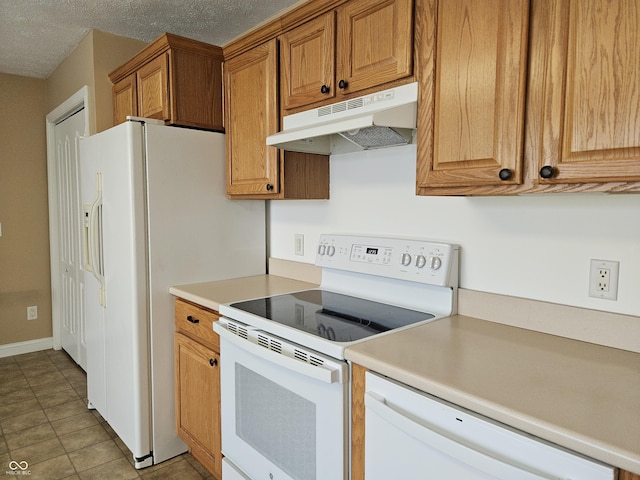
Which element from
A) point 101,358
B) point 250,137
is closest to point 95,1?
point 250,137

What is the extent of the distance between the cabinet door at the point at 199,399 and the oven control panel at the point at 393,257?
0.70 m

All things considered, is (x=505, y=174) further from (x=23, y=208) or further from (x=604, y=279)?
(x=23, y=208)

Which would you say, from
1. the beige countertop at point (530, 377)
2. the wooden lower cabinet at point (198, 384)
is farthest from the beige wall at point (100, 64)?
the beige countertop at point (530, 377)

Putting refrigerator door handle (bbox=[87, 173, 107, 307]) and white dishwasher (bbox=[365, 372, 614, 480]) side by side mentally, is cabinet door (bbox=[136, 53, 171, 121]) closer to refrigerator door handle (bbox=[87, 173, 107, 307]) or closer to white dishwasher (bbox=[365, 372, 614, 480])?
refrigerator door handle (bbox=[87, 173, 107, 307])

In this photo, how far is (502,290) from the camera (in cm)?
156

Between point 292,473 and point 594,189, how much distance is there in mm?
1256

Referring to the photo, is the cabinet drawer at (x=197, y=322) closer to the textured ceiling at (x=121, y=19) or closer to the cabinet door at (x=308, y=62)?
the cabinet door at (x=308, y=62)

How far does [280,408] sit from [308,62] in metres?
1.36

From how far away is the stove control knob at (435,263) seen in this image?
164 cm

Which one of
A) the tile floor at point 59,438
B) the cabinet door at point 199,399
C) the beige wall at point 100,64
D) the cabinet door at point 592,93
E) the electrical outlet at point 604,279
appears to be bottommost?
the tile floor at point 59,438

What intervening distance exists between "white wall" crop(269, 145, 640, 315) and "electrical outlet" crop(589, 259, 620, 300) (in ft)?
0.05

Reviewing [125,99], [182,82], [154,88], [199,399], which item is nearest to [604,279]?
[199,399]

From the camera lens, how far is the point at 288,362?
1410 mm

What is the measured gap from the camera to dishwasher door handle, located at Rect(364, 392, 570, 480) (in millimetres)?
875
